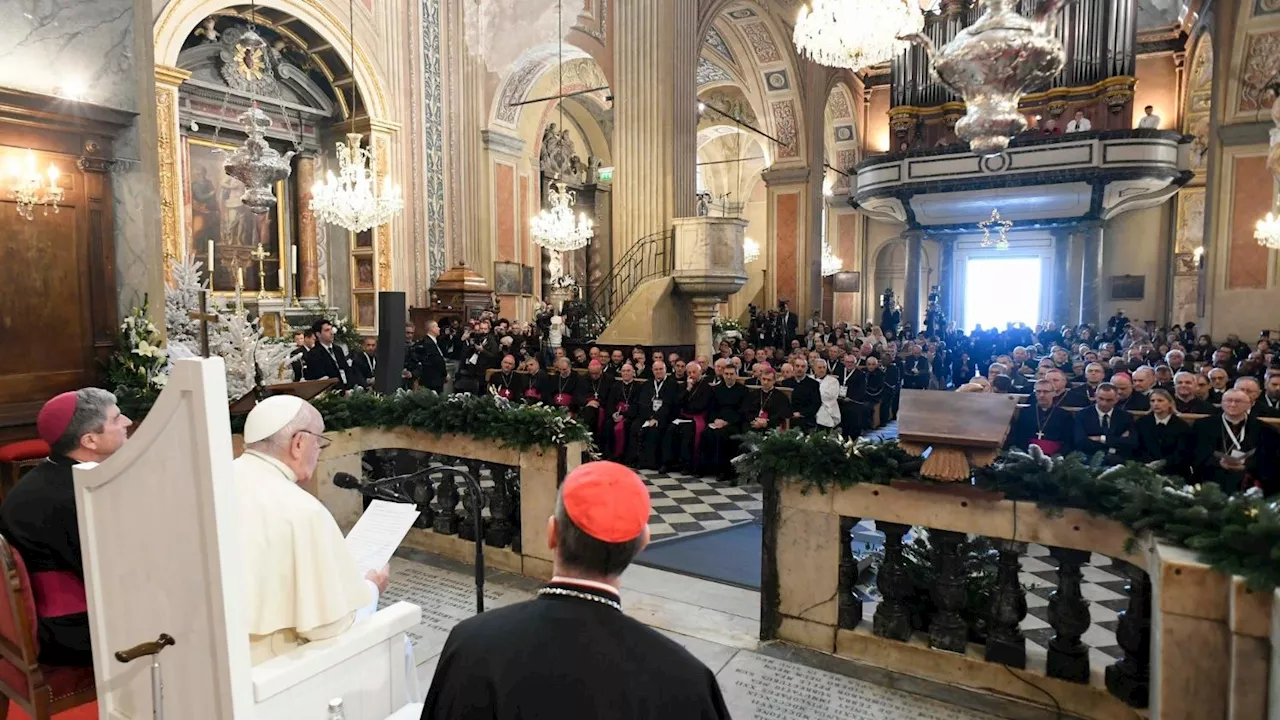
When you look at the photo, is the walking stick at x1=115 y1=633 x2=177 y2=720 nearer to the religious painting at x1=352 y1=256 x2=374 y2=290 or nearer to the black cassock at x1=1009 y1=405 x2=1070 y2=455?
the black cassock at x1=1009 y1=405 x2=1070 y2=455

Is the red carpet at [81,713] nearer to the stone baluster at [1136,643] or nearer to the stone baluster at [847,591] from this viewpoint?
the stone baluster at [847,591]

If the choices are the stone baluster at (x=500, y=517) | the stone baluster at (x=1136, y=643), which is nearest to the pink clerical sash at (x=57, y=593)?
the stone baluster at (x=500, y=517)

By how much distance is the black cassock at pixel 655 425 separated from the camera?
8594 millimetres

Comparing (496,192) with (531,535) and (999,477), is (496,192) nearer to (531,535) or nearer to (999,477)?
(531,535)

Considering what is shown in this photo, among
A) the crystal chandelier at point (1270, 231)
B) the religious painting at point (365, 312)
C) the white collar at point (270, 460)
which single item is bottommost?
the white collar at point (270, 460)

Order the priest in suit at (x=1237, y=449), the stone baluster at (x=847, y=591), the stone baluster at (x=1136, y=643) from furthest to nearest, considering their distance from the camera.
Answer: the priest in suit at (x=1237, y=449), the stone baluster at (x=847, y=591), the stone baluster at (x=1136, y=643)

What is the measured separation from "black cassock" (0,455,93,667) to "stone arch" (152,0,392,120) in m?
8.99

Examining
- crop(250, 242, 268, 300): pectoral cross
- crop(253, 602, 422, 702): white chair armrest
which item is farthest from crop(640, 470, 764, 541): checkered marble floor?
crop(250, 242, 268, 300): pectoral cross

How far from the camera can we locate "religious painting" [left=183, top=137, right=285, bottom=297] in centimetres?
1216

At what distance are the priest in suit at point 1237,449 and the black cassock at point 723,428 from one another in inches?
161

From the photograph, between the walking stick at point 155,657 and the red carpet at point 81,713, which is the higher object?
the walking stick at point 155,657

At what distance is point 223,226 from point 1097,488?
13441mm

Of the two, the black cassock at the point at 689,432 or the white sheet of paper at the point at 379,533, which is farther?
the black cassock at the point at 689,432

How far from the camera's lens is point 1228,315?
1375 cm
